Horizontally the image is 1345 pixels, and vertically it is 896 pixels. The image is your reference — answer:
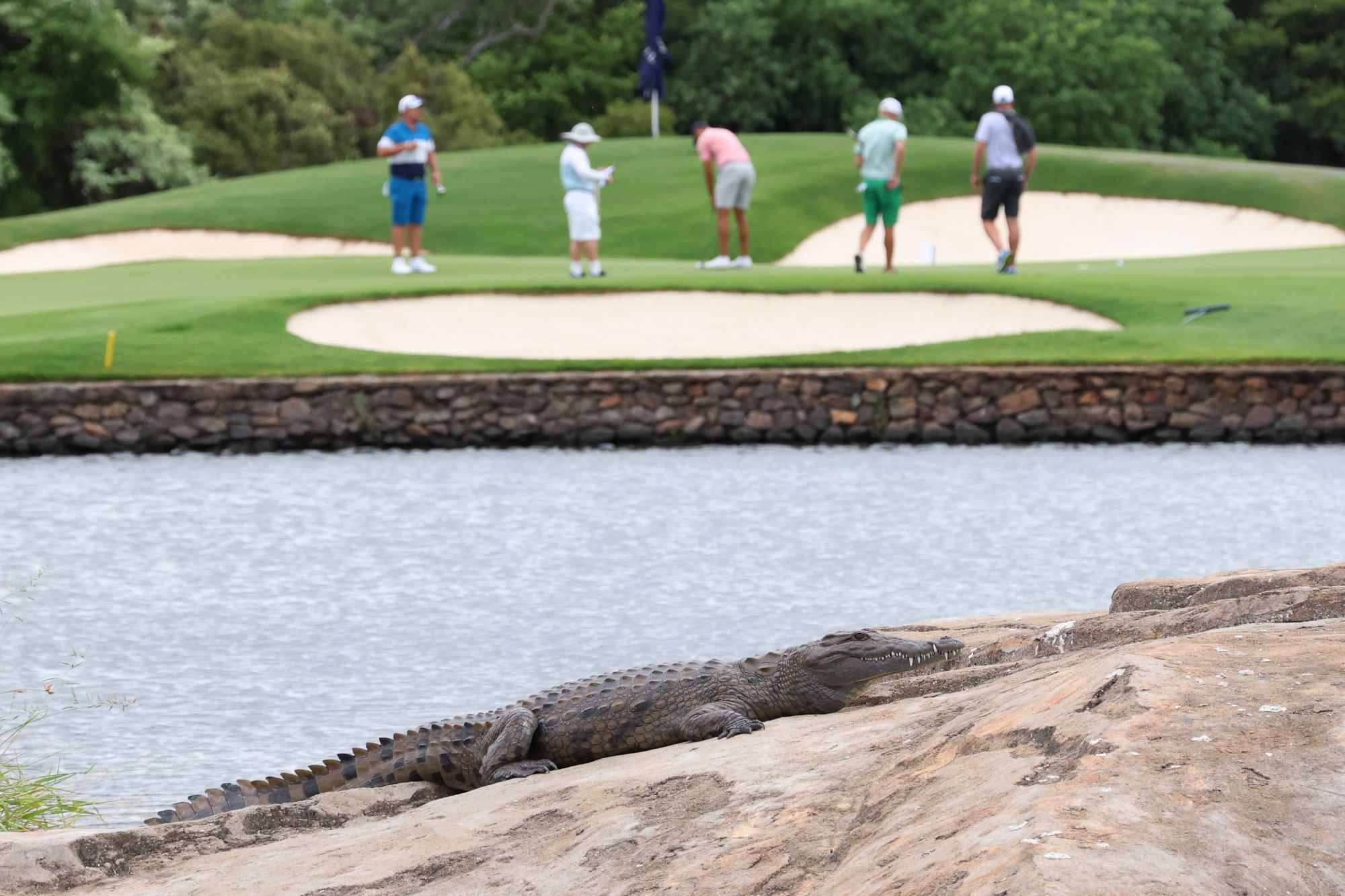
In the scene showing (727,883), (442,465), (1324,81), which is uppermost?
(1324,81)

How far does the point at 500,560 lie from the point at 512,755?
18.7ft

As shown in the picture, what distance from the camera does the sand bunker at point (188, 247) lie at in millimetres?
28312

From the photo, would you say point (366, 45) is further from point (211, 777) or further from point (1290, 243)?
point (211, 777)

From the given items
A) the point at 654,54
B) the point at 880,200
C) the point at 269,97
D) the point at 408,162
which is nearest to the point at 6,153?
the point at 269,97

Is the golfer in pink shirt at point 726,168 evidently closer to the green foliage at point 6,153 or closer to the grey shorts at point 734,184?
the grey shorts at point 734,184

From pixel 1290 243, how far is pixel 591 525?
68.3 feet

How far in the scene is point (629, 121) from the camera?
4684 cm

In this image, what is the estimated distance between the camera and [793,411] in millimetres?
15609

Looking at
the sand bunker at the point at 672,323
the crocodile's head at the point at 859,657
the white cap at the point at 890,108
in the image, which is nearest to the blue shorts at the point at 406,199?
the sand bunker at the point at 672,323

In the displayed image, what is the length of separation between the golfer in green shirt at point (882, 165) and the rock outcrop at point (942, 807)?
1330cm

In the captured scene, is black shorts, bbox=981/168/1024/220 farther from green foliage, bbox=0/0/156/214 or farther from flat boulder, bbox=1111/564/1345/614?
green foliage, bbox=0/0/156/214

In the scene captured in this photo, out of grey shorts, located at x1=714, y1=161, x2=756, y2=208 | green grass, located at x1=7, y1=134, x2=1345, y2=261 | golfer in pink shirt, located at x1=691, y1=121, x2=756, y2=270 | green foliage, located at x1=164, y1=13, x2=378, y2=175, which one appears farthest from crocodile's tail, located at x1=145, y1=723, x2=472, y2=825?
green foliage, located at x1=164, y1=13, x2=378, y2=175

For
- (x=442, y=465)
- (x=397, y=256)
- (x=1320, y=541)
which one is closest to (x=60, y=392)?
(x=442, y=465)

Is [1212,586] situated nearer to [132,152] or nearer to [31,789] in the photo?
[31,789]
